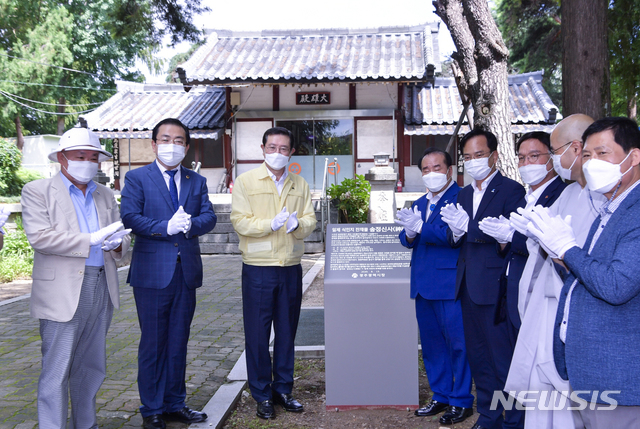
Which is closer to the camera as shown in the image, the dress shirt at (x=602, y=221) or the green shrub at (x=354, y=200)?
the dress shirt at (x=602, y=221)

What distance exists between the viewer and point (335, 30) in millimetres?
18219

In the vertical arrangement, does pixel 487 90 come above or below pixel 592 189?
above

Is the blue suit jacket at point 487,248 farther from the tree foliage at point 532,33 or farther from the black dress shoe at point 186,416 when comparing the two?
the tree foliage at point 532,33

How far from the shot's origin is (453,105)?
16.4 m

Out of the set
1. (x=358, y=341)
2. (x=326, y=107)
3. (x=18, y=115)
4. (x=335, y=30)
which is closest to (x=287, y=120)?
(x=326, y=107)

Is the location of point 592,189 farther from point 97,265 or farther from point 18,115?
point 18,115

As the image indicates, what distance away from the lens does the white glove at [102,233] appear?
344 cm

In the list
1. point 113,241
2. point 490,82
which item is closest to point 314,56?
point 490,82

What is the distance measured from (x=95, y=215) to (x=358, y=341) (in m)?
2.25

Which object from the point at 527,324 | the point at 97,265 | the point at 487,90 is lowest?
the point at 527,324

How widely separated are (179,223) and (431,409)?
8.06 ft

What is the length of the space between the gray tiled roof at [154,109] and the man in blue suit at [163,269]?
42.1 ft

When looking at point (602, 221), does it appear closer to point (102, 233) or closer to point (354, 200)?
point (102, 233)

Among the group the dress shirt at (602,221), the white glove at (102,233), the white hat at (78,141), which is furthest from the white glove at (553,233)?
the white hat at (78,141)
